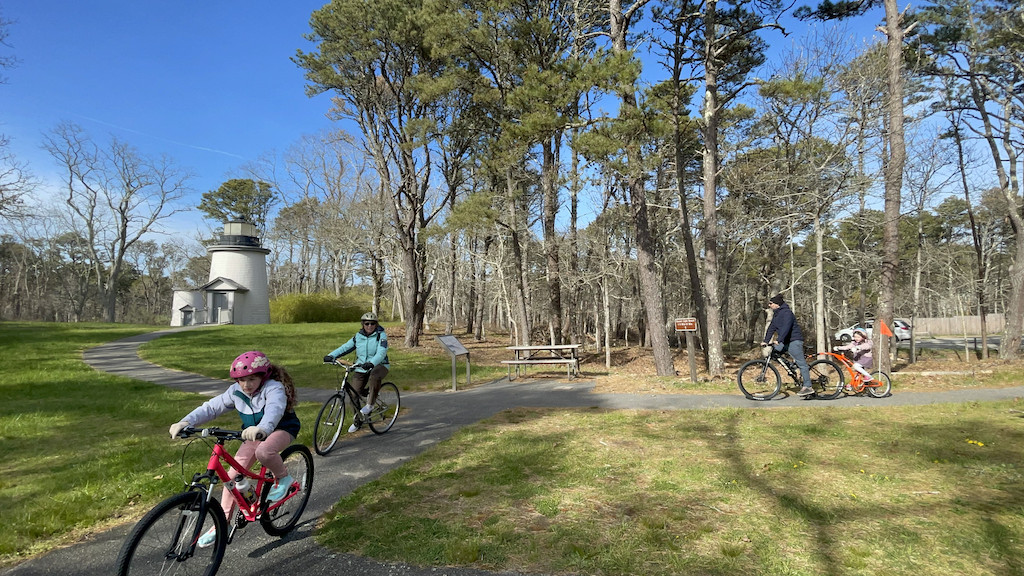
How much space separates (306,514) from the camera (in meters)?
4.05

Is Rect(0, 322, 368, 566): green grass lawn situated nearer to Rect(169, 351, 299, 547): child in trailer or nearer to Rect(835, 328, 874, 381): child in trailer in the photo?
Rect(169, 351, 299, 547): child in trailer

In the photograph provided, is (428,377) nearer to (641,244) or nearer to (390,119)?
(641,244)

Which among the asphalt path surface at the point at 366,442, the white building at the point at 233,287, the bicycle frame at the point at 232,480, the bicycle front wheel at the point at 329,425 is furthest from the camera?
the white building at the point at 233,287

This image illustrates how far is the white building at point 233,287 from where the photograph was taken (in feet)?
116

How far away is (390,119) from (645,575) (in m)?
20.4

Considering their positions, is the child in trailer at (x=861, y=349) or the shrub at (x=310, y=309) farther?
the shrub at (x=310, y=309)

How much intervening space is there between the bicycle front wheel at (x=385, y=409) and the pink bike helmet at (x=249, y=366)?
3163mm

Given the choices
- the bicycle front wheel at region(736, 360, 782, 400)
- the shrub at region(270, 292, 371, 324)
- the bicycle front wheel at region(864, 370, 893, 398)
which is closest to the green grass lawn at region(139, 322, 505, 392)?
the bicycle front wheel at region(736, 360, 782, 400)

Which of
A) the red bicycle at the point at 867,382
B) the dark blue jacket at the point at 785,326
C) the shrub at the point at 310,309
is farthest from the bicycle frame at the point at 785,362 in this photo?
the shrub at the point at 310,309

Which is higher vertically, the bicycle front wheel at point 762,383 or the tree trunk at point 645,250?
the tree trunk at point 645,250

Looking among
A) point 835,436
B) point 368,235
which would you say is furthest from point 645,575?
point 368,235

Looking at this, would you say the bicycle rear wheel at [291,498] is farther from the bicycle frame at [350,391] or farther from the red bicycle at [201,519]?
the bicycle frame at [350,391]

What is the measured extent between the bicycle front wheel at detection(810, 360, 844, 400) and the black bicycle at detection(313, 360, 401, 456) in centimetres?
707

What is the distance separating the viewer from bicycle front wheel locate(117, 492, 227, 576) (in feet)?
8.55
